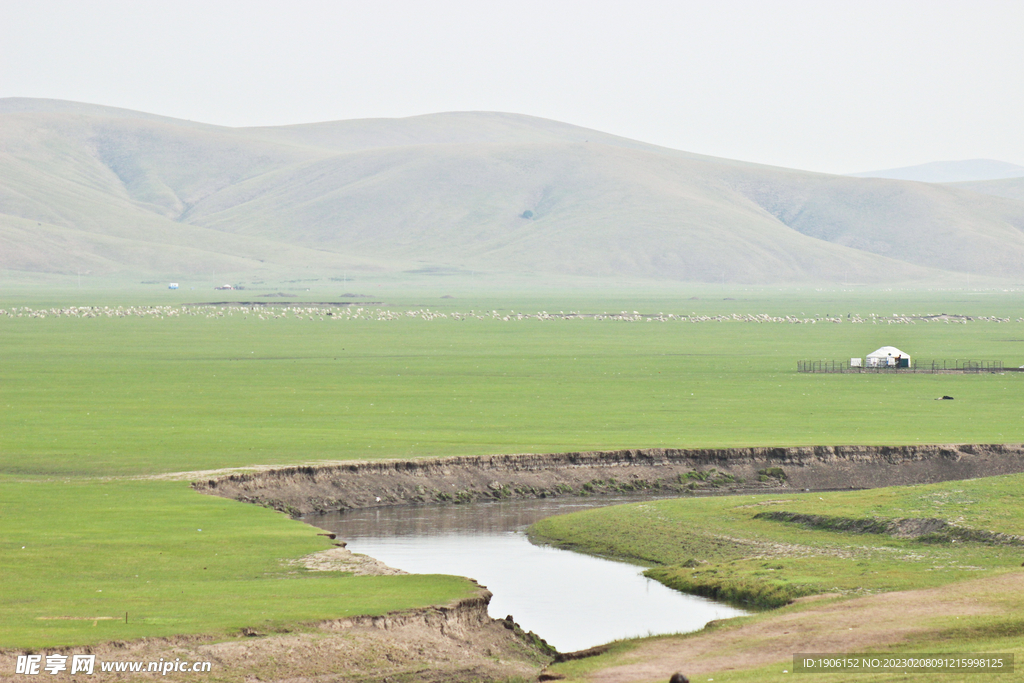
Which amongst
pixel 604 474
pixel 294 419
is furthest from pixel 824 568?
pixel 294 419

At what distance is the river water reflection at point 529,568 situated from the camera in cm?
2497

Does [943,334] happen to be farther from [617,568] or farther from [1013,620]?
[1013,620]

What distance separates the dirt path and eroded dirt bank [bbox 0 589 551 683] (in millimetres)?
2132

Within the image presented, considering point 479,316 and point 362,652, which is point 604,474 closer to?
point 362,652

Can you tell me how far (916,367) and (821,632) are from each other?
63.8 m

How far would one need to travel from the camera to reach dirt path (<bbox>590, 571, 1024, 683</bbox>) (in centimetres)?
1981

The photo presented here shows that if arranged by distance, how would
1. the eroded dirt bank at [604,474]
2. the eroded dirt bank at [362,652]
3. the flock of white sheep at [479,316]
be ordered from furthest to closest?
the flock of white sheep at [479,316] < the eroded dirt bank at [604,474] < the eroded dirt bank at [362,652]

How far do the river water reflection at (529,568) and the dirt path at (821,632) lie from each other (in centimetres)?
207

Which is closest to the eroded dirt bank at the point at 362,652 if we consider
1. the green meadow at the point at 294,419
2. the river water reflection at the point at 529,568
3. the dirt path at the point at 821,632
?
the green meadow at the point at 294,419

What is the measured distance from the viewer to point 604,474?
4053 cm

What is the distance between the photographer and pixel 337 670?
19.7 meters

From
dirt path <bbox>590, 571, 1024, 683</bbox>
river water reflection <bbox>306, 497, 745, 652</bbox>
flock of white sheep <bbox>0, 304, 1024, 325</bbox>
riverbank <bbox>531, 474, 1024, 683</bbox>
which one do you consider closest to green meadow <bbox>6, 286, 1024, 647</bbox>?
river water reflection <bbox>306, 497, 745, 652</bbox>

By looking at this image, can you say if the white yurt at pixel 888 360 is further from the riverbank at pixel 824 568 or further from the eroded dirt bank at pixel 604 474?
the riverbank at pixel 824 568

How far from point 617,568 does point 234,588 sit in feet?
32.0
